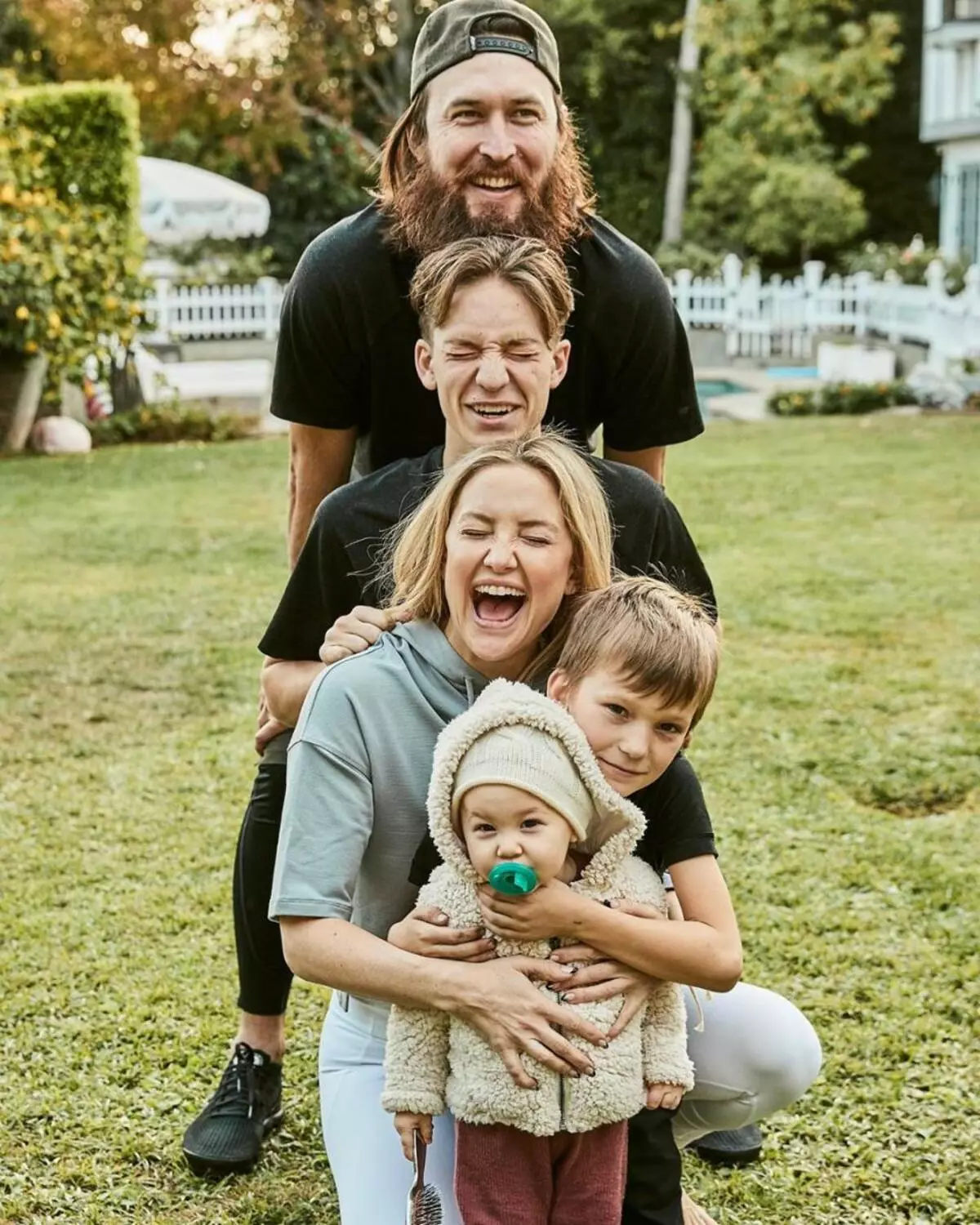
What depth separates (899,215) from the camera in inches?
1065

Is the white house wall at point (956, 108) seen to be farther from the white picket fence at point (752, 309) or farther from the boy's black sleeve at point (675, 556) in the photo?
the boy's black sleeve at point (675, 556)

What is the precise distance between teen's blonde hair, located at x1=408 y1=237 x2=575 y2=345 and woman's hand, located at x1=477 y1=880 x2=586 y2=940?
2.73 feet

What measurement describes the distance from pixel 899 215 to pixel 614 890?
26.9 metres

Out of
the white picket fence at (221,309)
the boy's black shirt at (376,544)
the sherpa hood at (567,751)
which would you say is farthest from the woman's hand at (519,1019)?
the white picket fence at (221,309)

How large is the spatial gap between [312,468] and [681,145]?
22.7 metres

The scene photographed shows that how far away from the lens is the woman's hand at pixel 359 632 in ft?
7.32

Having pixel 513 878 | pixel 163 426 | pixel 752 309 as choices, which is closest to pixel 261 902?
pixel 513 878

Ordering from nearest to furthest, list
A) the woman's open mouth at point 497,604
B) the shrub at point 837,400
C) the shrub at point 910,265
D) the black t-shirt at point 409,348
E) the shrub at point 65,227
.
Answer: the woman's open mouth at point 497,604 < the black t-shirt at point 409,348 < the shrub at point 65,227 < the shrub at point 837,400 < the shrub at point 910,265

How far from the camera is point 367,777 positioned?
7.02ft

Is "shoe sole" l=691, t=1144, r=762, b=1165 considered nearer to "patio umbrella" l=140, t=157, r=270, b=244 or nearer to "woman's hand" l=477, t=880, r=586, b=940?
"woman's hand" l=477, t=880, r=586, b=940

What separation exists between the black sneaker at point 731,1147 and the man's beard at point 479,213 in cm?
163

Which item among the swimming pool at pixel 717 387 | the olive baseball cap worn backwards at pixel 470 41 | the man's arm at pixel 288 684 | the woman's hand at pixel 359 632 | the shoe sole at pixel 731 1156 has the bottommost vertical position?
the shoe sole at pixel 731 1156

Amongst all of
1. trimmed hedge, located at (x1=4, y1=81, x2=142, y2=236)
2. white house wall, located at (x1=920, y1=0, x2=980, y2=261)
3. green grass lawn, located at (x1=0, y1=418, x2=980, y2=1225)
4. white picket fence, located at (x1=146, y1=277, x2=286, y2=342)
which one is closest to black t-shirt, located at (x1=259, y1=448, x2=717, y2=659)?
green grass lawn, located at (x1=0, y1=418, x2=980, y2=1225)

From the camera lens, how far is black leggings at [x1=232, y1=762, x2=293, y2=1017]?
2850 millimetres
